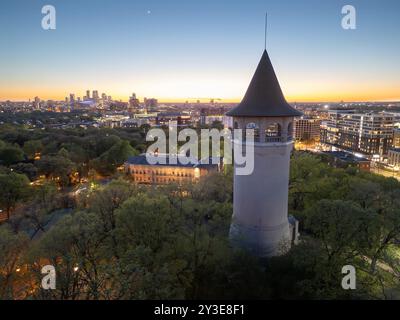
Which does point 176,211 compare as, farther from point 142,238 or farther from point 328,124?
point 328,124

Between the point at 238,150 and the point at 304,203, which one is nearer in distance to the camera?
the point at 238,150

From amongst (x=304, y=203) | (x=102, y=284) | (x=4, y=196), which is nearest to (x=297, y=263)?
(x=102, y=284)

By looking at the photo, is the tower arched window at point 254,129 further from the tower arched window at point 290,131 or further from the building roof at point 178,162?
the building roof at point 178,162

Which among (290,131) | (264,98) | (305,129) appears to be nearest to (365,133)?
(305,129)

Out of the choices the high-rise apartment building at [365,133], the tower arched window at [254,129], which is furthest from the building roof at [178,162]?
the high-rise apartment building at [365,133]

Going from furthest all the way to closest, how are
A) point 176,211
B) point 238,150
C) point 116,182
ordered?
point 116,182, point 176,211, point 238,150

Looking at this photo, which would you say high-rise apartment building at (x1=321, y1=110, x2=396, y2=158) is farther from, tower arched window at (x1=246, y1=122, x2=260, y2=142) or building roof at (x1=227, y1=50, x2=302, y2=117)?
tower arched window at (x1=246, y1=122, x2=260, y2=142)

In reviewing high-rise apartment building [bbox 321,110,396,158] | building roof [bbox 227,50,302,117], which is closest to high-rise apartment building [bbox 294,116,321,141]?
high-rise apartment building [bbox 321,110,396,158]

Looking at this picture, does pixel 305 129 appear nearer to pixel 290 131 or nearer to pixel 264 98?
pixel 290 131
